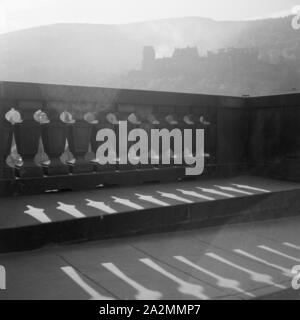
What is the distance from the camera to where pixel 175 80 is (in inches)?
2704

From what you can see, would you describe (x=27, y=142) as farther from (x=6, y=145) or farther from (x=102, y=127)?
(x=102, y=127)

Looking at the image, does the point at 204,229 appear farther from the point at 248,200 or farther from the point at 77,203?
the point at 77,203

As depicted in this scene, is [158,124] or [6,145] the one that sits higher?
[158,124]

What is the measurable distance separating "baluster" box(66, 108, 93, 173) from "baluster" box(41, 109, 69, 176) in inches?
3.4

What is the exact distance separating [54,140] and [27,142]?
353mm

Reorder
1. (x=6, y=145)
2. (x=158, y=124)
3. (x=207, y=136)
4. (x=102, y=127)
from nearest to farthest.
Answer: (x=6, y=145)
(x=102, y=127)
(x=158, y=124)
(x=207, y=136)

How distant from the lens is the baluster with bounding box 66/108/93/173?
5.27 m

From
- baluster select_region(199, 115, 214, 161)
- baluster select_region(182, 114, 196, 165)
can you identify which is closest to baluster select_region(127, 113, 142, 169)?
baluster select_region(182, 114, 196, 165)

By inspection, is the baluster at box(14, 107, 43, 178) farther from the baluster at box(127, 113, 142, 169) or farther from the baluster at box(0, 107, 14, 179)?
the baluster at box(127, 113, 142, 169)

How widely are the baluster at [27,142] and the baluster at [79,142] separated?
433mm

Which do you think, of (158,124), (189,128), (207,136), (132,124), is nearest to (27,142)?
(132,124)

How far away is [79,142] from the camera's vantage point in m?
5.40
